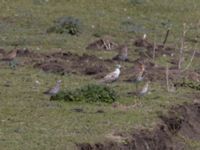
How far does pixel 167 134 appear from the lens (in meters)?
11.4

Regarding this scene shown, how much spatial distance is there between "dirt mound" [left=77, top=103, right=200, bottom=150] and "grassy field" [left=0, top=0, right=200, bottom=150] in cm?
13

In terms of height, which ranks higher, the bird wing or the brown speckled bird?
the bird wing

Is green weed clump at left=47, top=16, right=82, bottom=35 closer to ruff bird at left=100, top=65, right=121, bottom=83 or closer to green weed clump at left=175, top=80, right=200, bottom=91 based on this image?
green weed clump at left=175, top=80, right=200, bottom=91

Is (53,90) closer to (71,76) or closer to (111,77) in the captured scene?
(111,77)

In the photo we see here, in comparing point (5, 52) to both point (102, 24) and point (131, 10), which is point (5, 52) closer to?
point (102, 24)

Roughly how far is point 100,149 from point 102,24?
10812 millimetres

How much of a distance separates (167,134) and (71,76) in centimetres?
342

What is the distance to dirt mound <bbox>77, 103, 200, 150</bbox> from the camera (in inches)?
400

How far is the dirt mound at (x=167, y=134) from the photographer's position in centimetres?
1016

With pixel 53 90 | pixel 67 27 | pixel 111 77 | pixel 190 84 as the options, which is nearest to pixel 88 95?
pixel 53 90

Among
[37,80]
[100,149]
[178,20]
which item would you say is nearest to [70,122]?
[100,149]

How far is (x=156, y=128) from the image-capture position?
11148mm

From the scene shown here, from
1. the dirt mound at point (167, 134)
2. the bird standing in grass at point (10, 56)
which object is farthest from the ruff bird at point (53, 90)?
the bird standing in grass at point (10, 56)

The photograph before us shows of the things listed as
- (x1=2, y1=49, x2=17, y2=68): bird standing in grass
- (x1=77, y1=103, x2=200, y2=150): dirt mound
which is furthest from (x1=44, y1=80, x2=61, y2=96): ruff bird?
(x1=2, y1=49, x2=17, y2=68): bird standing in grass
